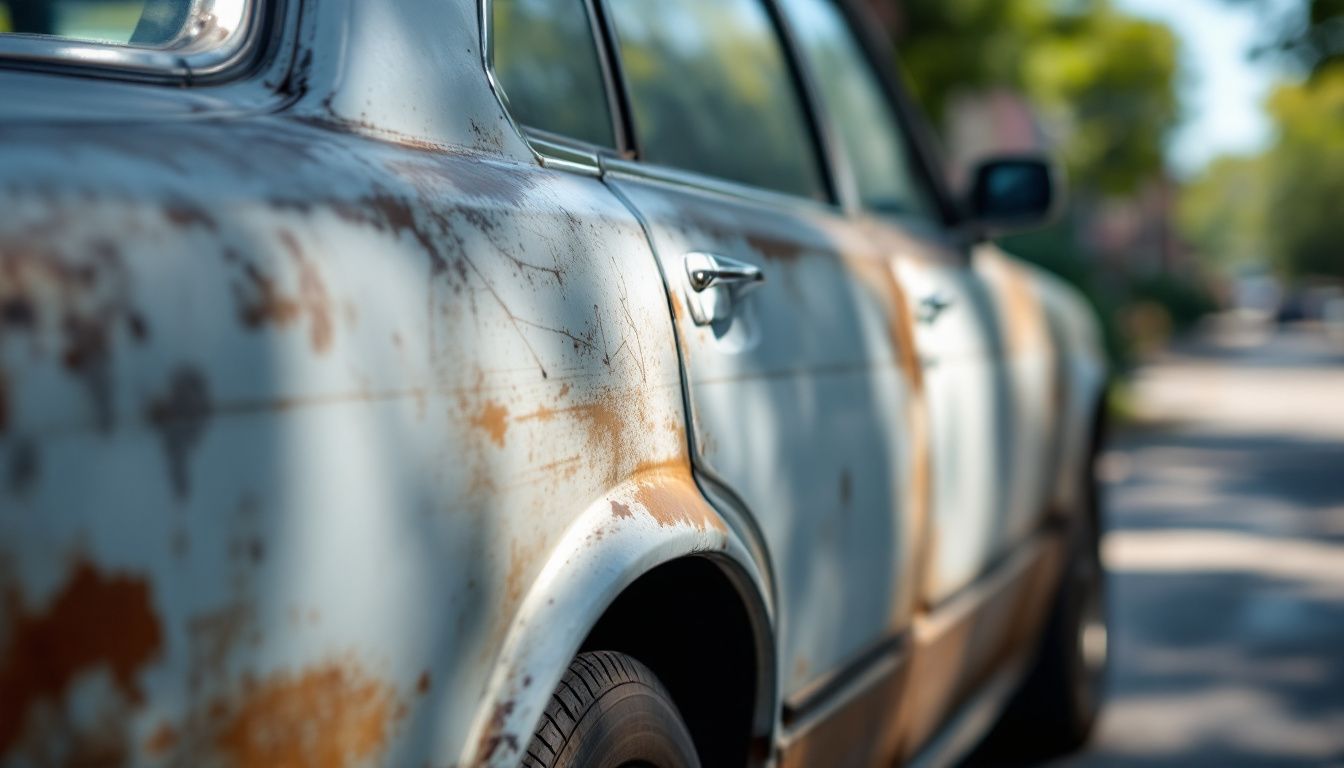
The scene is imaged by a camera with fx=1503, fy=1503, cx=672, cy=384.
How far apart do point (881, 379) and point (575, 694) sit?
1.11 meters

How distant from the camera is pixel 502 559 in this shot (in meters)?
1.44

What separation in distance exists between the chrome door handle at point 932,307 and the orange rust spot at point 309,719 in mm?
1799

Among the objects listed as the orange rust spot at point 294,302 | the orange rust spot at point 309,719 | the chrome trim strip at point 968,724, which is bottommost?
the chrome trim strip at point 968,724

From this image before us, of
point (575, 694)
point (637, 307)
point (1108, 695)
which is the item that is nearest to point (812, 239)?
point (637, 307)

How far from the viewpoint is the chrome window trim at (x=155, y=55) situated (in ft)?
4.67

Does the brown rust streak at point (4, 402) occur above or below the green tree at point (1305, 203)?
below

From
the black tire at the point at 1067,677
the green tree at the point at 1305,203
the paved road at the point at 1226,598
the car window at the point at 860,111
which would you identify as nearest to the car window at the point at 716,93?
the car window at the point at 860,111

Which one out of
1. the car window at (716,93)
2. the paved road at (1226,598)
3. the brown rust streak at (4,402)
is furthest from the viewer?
the paved road at (1226,598)

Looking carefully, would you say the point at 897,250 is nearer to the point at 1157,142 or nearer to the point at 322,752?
the point at 322,752

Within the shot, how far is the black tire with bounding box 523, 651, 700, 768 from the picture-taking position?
1.57 meters

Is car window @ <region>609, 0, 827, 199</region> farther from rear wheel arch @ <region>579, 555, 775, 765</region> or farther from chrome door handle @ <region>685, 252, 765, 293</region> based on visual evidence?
rear wheel arch @ <region>579, 555, 775, 765</region>

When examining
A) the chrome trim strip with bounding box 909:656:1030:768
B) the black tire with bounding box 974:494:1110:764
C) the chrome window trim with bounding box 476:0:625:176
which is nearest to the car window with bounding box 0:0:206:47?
the chrome window trim with bounding box 476:0:625:176

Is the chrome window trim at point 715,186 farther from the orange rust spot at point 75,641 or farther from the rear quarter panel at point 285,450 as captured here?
the orange rust spot at point 75,641

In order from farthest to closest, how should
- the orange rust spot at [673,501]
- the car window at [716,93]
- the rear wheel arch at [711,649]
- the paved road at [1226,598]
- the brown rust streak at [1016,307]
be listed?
the paved road at [1226,598] → the brown rust streak at [1016,307] → the car window at [716,93] → the rear wheel arch at [711,649] → the orange rust spot at [673,501]
